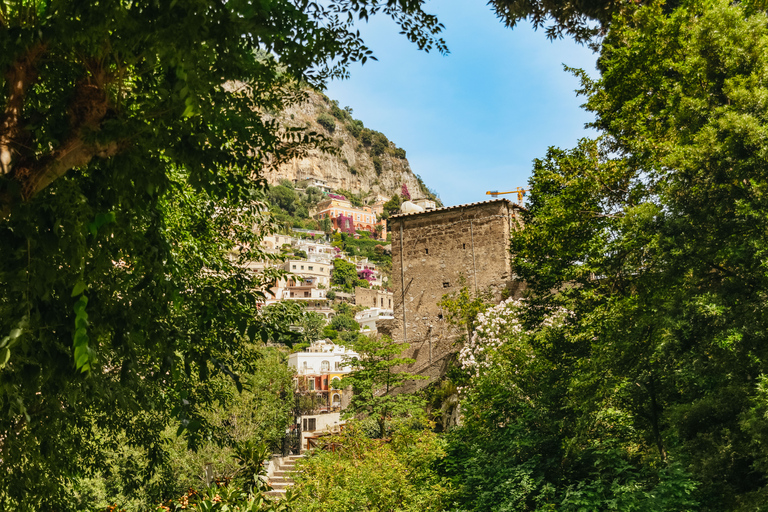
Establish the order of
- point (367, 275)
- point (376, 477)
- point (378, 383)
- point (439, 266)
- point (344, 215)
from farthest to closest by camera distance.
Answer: point (344, 215)
point (367, 275)
point (439, 266)
point (378, 383)
point (376, 477)

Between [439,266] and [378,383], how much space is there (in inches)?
213

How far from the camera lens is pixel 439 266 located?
70.0ft

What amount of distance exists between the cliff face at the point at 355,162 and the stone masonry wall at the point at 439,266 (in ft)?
407

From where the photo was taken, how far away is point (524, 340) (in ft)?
41.9

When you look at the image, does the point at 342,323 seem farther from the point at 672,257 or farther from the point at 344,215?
the point at 672,257

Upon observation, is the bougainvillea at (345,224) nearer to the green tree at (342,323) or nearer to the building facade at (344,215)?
the building facade at (344,215)

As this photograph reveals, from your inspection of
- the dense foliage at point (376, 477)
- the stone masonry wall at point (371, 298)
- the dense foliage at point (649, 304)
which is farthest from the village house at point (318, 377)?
the stone masonry wall at point (371, 298)

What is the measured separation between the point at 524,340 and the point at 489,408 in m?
1.69

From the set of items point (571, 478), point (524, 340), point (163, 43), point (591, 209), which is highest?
point (591, 209)

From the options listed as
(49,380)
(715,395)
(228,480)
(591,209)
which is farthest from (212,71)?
(591,209)

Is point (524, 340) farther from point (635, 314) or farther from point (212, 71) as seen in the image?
point (212, 71)

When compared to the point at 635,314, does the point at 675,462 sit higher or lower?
lower

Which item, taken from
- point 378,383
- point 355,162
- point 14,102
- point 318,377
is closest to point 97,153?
point 14,102

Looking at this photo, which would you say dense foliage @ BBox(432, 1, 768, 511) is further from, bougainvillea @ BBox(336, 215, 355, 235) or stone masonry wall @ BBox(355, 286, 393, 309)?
bougainvillea @ BBox(336, 215, 355, 235)
